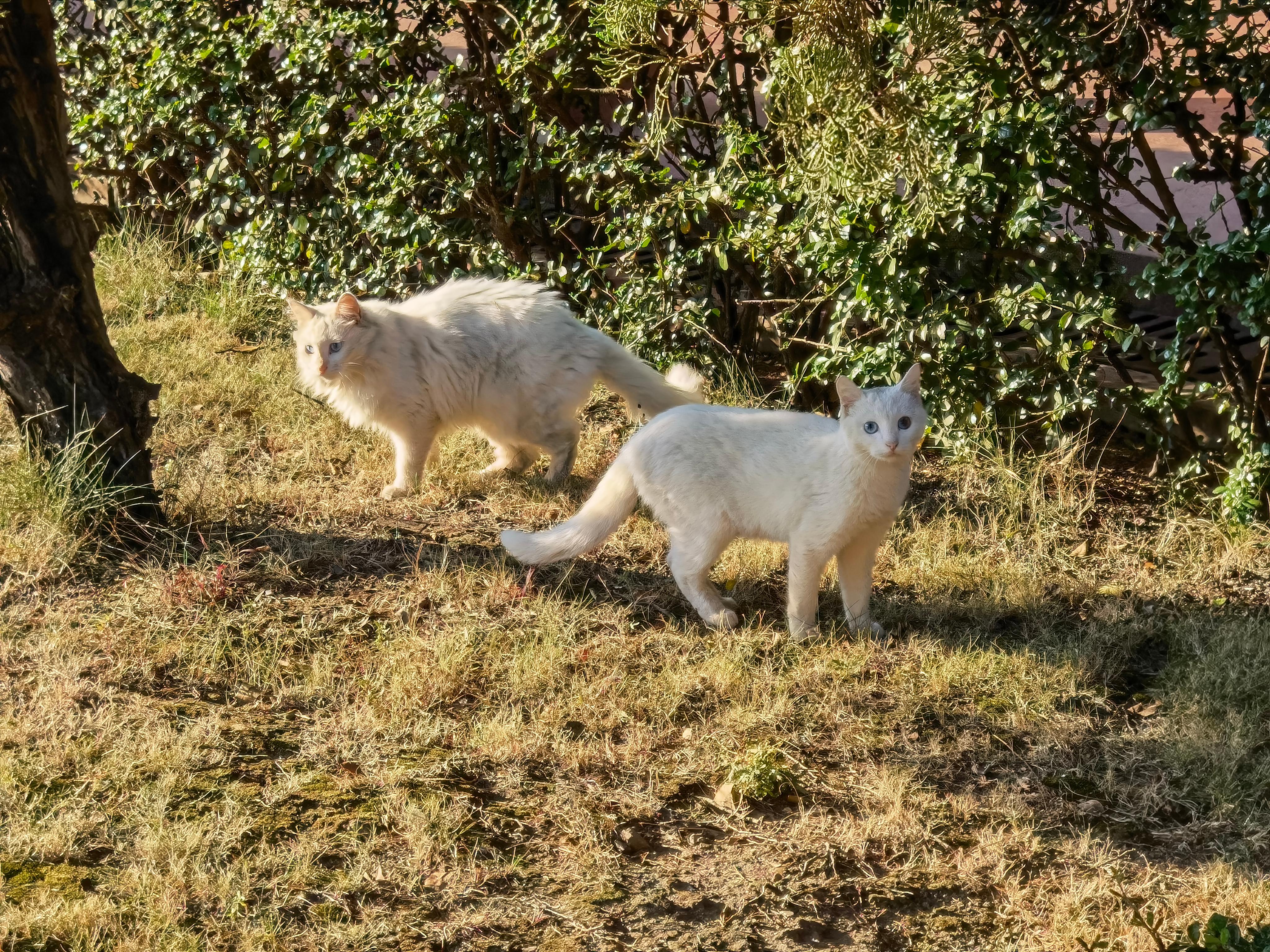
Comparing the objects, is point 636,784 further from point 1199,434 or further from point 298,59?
point 298,59

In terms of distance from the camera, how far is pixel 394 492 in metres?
5.20

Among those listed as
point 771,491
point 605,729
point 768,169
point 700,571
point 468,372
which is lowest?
point 605,729

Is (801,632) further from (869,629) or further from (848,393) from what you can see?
(848,393)

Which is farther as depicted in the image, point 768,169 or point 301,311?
point 768,169

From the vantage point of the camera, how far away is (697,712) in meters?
3.86

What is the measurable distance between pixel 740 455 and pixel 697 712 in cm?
90

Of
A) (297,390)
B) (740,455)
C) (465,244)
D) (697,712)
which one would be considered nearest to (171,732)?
(697,712)

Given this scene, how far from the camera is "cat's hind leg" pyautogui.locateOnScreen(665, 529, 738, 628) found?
4254mm

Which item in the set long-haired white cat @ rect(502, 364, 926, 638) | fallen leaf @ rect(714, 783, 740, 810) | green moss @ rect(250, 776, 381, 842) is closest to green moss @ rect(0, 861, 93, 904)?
green moss @ rect(250, 776, 381, 842)

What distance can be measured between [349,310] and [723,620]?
204cm

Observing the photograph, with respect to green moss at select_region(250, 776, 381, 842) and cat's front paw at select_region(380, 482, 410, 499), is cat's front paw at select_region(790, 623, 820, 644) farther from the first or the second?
cat's front paw at select_region(380, 482, 410, 499)

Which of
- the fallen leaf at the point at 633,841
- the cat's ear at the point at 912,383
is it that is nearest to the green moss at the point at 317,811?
the fallen leaf at the point at 633,841

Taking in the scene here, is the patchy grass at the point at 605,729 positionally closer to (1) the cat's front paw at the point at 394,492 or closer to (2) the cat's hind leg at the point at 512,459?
(1) the cat's front paw at the point at 394,492

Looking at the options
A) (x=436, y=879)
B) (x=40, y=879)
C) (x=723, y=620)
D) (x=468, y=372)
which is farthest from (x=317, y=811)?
(x=468, y=372)
